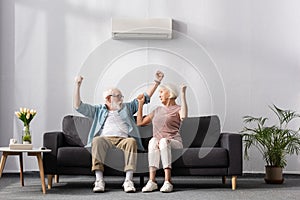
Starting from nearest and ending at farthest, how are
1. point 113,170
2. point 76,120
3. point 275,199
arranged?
point 275,199, point 113,170, point 76,120

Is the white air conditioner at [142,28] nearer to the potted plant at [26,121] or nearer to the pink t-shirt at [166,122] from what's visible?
the pink t-shirt at [166,122]

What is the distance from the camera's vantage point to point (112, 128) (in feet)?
17.1

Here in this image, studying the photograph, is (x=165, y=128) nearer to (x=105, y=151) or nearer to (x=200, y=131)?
(x=200, y=131)

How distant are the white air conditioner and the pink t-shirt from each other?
1.16m

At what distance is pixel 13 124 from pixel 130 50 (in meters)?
1.49

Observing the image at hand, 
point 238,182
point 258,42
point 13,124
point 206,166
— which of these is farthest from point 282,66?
point 13,124

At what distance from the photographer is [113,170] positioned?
16.1 ft

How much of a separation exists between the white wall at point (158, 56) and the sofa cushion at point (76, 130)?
80 centimetres

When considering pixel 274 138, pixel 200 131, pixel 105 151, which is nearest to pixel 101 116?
pixel 105 151

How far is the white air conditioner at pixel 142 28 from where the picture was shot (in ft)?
20.4

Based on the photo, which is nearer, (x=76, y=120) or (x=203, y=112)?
(x=76, y=120)

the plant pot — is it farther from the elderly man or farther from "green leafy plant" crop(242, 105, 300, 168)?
the elderly man

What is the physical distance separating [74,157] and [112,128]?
47 cm

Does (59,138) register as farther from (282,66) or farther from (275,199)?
(282,66)
